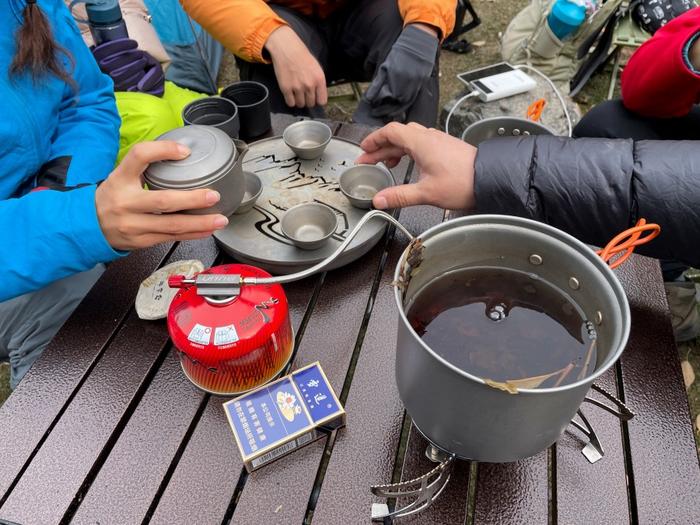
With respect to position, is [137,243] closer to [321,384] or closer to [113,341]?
[113,341]

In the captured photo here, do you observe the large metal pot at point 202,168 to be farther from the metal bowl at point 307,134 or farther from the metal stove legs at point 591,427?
the metal stove legs at point 591,427

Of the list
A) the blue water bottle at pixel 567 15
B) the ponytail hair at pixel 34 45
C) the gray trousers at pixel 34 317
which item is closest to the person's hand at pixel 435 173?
the gray trousers at pixel 34 317

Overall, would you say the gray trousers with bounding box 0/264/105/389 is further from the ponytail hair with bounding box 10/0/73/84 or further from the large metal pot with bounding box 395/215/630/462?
the large metal pot with bounding box 395/215/630/462

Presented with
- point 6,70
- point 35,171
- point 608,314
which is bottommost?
point 35,171

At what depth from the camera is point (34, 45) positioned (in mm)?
1568

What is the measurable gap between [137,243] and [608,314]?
1037mm

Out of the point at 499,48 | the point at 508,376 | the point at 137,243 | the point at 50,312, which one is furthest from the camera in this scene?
the point at 499,48

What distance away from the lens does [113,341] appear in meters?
1.24

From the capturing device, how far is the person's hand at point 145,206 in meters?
1.07

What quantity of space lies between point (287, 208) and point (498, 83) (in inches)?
77.8

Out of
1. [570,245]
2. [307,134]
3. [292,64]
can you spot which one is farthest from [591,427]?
[292,64]

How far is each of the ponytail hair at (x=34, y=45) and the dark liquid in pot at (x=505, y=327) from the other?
150 centimetres

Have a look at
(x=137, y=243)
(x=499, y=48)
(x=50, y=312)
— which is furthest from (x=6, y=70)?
(x=499, y=48)

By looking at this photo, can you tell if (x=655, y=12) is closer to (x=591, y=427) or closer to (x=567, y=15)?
(x=567, y=15)
